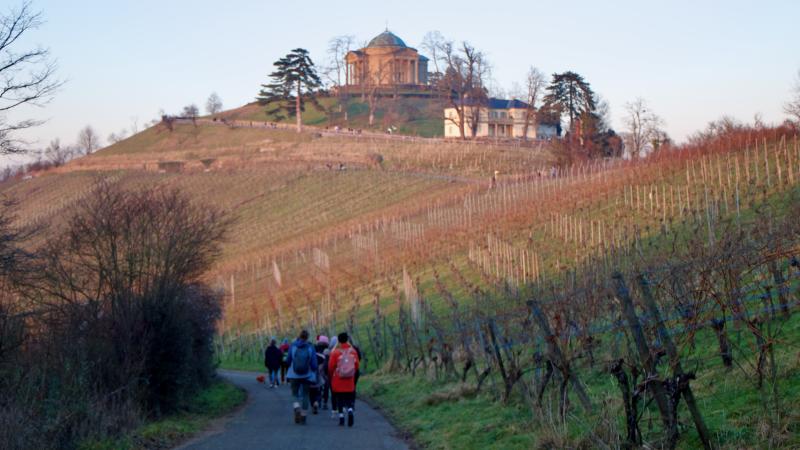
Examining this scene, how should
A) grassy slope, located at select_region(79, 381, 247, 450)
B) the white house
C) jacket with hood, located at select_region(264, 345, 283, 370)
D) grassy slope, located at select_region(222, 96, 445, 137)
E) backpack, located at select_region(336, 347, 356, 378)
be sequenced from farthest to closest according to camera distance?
grassy slope, located at select_region(222, 96, 445, 137), the white house, jacket with hood, located at select_region(264, 345, 283, 370), backpack, located at select_region(336, 347, 356, 378), grassy slope, located at select_region(79, 381, 247, 450)

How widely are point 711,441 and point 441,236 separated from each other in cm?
3855

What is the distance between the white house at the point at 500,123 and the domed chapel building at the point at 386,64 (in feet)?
80.0

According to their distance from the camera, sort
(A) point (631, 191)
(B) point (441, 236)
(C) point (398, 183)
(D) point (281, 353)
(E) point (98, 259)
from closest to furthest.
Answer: (E) point (98, 259) < (D) point (281, 353) < (A) point (631, 191) < (B) point (441, 236) < (C) point (398, 183)

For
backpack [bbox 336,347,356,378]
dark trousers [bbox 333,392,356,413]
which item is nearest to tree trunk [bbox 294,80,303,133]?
backpack [bbox 336,347,356,378]

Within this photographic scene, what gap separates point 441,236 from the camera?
46781mm

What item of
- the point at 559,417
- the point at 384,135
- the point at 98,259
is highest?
the point at 384,135

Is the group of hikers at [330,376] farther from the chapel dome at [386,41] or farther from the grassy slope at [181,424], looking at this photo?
the chapel dome at [386,41]

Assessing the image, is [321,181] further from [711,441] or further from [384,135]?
[711,441]

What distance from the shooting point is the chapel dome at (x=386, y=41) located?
139625mm

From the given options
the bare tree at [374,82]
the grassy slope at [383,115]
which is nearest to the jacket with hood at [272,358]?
the grassy slope at [383,115]

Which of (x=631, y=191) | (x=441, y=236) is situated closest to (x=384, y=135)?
(x=441, y=236)

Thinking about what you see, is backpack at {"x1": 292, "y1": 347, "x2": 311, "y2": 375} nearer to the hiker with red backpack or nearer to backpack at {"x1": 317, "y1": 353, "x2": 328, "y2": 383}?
the hiker with red backpack

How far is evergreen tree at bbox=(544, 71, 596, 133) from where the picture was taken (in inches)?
3317

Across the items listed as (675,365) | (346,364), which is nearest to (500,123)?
(346,364)
